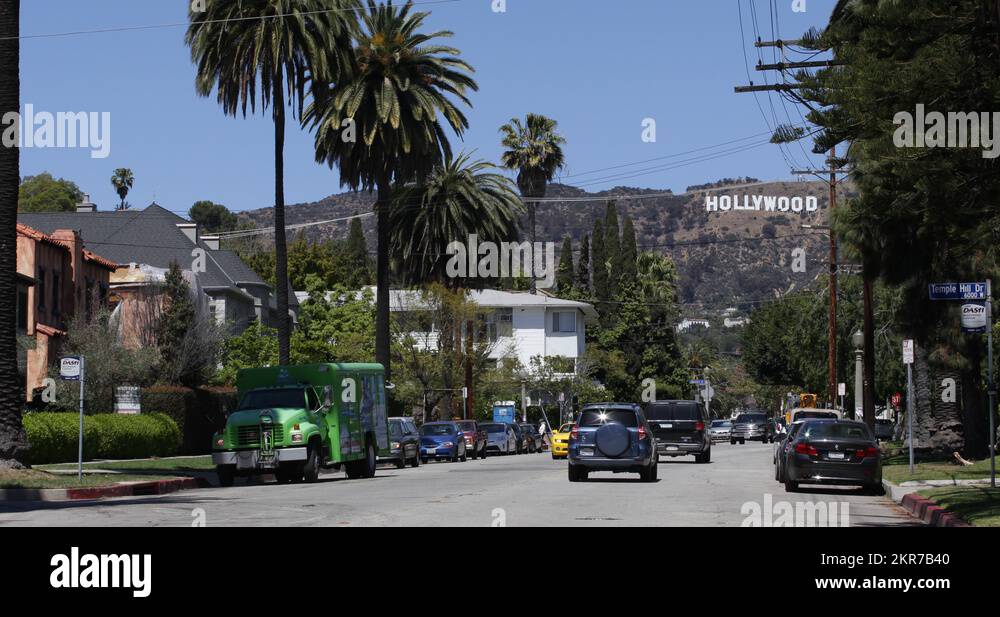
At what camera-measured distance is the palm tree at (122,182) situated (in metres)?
127

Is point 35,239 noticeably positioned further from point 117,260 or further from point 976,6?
point 976,6

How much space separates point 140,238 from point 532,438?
24009 mm

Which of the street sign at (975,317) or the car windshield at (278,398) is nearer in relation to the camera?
the street sign at (975,317)

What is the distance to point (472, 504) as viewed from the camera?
2120 centimetres

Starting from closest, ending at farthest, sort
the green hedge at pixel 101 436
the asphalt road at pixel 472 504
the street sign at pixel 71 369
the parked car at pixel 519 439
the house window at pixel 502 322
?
the asphalt road at pixel 472 504 → the street sign at pixel 71 369 → the green hedge at pixel 101 436 → the parked car at pixel 519 439 → the house window at pixel 502 322

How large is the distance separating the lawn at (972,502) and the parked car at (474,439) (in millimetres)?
29388

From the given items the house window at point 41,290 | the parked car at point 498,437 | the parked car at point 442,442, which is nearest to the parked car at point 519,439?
the parked car at point 498,437

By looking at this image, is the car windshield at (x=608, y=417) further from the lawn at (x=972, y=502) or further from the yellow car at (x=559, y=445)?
the yellow car at (x=559, y=445)

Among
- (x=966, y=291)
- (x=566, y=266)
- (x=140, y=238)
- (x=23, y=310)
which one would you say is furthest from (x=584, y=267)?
(x=966, y=291)

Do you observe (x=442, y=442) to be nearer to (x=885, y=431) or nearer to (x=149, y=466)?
(x=149, y=466)

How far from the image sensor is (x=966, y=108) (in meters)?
16.3

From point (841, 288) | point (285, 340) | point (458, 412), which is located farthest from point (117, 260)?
point (841, 288)

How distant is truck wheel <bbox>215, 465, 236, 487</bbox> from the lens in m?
29.4
